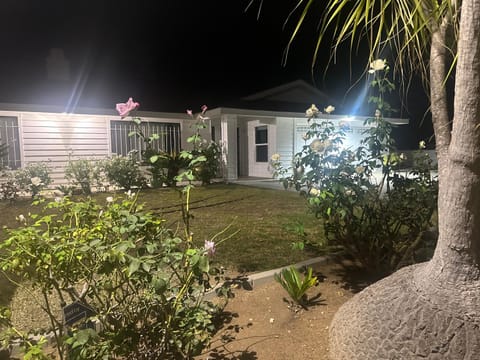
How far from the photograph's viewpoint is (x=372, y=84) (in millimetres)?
2949

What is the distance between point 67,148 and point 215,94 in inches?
246

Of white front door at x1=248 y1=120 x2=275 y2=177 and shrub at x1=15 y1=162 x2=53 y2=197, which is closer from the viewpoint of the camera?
shrub at x1=15 y1=162 x2=53 y2=197

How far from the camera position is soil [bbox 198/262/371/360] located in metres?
2.14

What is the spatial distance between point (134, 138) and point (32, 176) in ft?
12.0

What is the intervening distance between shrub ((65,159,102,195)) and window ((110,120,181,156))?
69.7 inches

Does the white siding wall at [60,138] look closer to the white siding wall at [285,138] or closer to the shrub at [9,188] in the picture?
the shrub at [9,188]

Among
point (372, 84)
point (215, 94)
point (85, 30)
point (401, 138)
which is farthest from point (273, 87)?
point (372, 84)

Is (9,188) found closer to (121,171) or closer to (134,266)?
(121,171)

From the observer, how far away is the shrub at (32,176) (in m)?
8.95

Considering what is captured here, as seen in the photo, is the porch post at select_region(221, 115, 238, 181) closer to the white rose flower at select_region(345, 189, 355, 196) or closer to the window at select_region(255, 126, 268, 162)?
the window at select_region(255, 126, 268, 162)

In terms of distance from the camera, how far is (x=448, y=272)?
166 centimetres

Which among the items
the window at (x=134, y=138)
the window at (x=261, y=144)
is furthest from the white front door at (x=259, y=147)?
the window at (x=134, y=138)

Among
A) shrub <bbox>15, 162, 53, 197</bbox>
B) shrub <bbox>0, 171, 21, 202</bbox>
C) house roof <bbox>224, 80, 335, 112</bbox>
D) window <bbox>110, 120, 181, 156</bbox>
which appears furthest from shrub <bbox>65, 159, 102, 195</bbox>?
house roof <bbox>224, 80, 335, 112</bbox>

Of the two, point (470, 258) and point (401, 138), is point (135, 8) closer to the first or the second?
point (470, 258)
